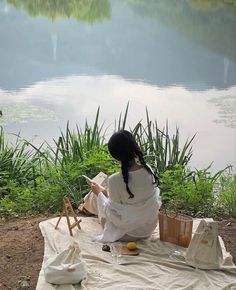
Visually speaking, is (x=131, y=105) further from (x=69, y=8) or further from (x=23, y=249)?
(x=23, y=249)

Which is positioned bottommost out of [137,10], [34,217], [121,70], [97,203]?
[34,217]

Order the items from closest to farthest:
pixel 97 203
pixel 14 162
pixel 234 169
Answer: pixel 97 203 < pixel 14 162 < pixel 234 169

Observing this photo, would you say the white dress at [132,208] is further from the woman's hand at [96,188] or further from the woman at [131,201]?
the woman's hand at [96,188]

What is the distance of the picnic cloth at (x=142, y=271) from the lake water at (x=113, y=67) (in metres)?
3.01

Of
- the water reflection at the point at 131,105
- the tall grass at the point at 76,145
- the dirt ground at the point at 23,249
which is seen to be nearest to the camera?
the dirt ground at the point at 23,249

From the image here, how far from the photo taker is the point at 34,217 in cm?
330

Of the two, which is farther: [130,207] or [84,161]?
[84,161]

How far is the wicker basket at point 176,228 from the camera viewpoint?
265 centimetres

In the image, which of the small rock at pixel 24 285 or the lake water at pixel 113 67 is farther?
the lake water at pixel 113 67

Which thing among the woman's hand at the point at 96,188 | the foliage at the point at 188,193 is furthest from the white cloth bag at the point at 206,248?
the foliage at the point at 188,193

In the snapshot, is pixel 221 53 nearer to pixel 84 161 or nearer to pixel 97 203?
pixel 84 161

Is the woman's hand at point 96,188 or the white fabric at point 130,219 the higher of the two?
the woman's hand at point 96,188

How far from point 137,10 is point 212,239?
4.90 metres

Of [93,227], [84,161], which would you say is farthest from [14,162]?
[93,227]
